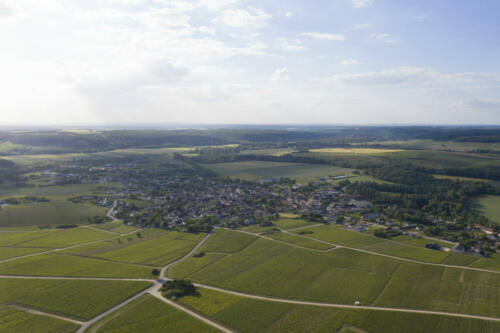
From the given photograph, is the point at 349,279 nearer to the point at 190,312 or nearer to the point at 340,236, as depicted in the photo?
the point at 340,236

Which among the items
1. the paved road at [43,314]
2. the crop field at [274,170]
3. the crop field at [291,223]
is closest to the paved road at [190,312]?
the paved road at [43,314]

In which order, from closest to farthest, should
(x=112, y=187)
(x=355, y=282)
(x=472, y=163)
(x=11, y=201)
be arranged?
(x=355, y=282) < (x=11, y=201) < (x=112, y=187) < (x=472, y=163)

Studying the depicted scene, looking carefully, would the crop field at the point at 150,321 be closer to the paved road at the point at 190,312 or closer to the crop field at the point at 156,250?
the paved road at the point at 190,312

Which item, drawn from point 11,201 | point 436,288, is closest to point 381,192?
point 436,288

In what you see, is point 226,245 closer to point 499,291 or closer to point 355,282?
point 355,282

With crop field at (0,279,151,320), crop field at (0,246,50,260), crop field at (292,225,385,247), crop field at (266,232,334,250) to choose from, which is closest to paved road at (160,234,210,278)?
crop field at (0,279,151,320)

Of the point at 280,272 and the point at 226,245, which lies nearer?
the point at 280,272
